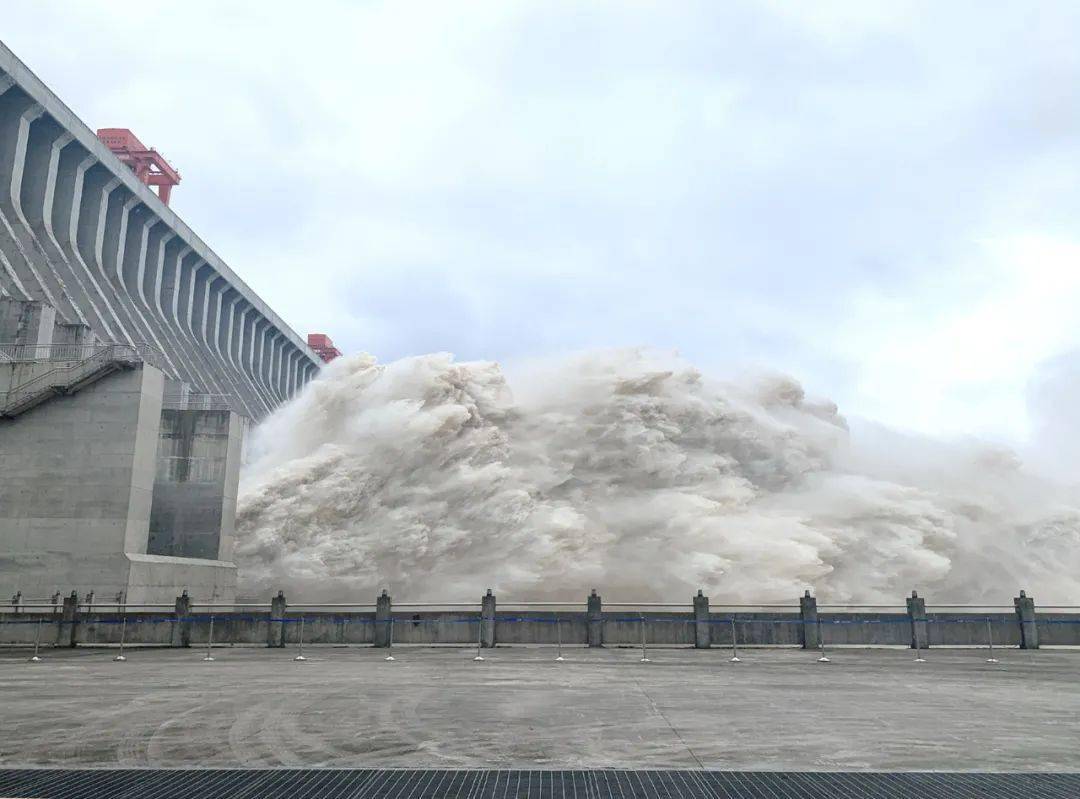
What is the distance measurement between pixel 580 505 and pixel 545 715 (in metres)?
37.6

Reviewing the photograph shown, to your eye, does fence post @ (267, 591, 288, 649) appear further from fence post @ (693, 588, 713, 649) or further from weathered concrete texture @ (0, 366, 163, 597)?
fence post @ (693, 588, 713, 649)

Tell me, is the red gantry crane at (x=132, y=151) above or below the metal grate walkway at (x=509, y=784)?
above

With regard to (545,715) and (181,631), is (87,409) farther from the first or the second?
(545,715)

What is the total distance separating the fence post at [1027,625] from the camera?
28.4m

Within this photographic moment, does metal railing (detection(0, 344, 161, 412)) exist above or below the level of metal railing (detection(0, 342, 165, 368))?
below

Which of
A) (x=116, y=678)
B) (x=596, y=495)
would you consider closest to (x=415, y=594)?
(x=596, y=495)

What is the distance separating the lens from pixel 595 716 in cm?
1245

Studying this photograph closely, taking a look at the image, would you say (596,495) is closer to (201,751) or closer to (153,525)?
(153,525)

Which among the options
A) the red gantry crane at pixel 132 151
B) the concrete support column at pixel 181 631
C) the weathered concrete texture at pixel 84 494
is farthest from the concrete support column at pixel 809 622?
the red gantry crane at pixel 132 151

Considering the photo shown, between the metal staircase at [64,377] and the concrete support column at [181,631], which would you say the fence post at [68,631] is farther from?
the metal staircase at [64,377]

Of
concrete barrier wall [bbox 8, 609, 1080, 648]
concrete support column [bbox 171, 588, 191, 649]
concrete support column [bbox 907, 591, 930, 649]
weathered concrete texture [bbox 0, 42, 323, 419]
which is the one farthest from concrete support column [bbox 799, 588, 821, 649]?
weathered concrete texture [bbox 0, 42, 323, 419]

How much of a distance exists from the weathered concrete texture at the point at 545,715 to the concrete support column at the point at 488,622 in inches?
254

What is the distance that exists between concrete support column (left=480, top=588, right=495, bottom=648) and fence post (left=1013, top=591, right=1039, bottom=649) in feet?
56.7

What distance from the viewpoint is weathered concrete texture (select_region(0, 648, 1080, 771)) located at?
9555 mm
